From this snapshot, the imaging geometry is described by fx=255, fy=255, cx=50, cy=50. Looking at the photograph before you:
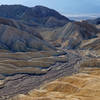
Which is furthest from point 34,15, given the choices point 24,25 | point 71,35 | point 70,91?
point 70,91

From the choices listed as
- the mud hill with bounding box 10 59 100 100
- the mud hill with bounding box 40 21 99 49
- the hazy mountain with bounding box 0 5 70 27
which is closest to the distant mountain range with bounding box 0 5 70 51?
the hazy mountain with bounding box 0 5 70 27

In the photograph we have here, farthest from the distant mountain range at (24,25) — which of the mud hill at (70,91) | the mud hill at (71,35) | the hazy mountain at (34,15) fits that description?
the mud hill at (70,91)

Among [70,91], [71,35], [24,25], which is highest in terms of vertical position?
[24,25]

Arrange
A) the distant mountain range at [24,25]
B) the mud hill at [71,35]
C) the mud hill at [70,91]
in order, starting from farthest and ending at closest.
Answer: the mud hill at [71,35] → the distant mountain range at [24,25] → the mud hill at [70,91]

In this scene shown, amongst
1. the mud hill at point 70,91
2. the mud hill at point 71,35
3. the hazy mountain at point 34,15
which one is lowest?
the mud hill at point 70,91

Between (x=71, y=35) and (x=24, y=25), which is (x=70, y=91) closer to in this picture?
(x=71, y=35)

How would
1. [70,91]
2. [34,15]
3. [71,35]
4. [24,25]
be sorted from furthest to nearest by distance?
[34,15] → [24,25] → [71,35] → [70,91]

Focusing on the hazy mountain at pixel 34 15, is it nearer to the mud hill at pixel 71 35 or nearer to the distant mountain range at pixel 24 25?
the distant mountain range at pixel 24 25

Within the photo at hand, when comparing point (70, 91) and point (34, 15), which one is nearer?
point (70, 91)

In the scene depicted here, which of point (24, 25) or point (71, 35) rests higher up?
point (24, 25)

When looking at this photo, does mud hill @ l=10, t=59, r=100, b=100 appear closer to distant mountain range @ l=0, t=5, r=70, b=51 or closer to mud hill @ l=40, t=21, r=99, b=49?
distant mountain range @ l=0, t=5, r=70, b=51

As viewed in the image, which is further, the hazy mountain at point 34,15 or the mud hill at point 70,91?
the hazy mountain at point 34,15

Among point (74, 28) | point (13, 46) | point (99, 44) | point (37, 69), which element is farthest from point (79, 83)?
point (74, 28)
